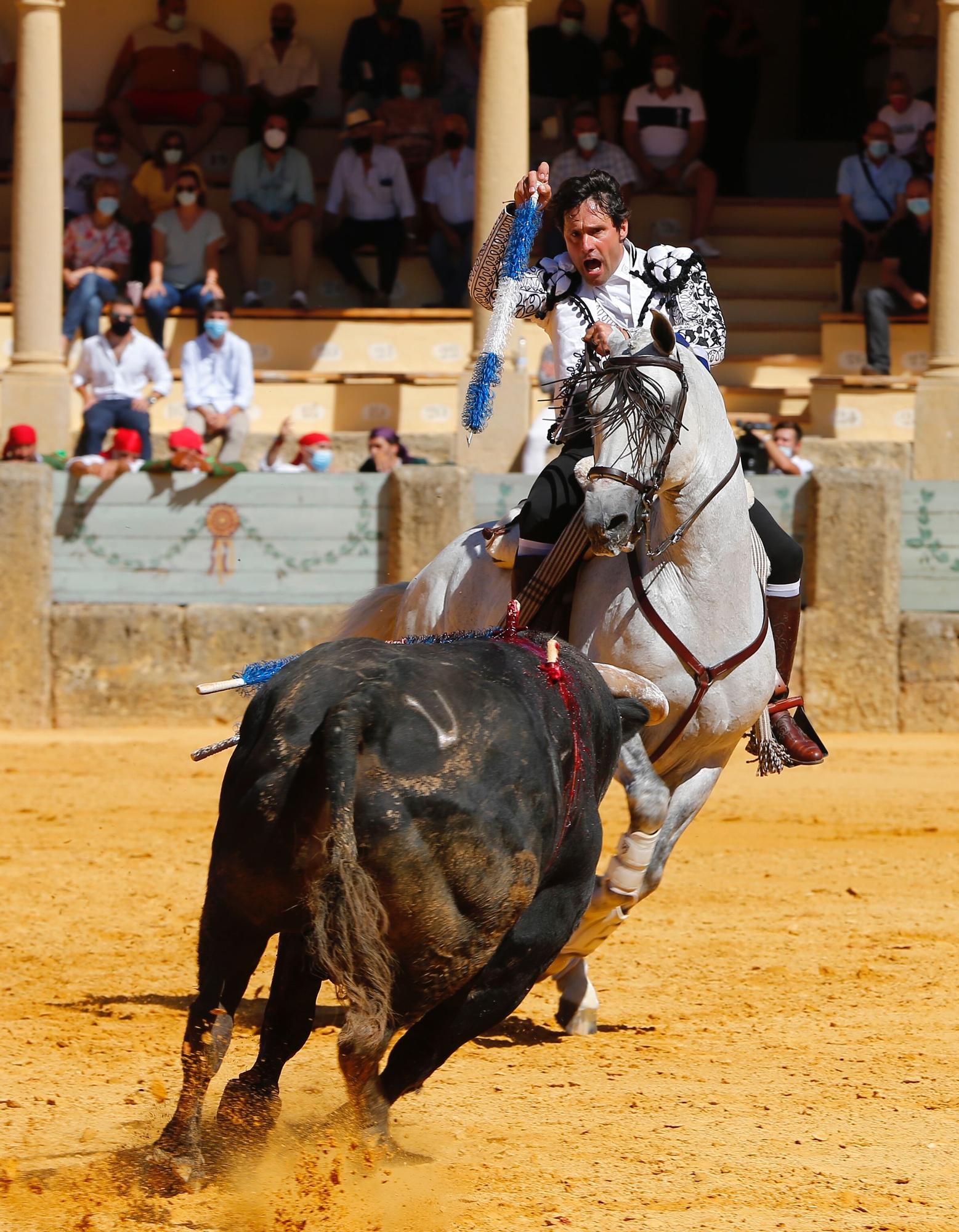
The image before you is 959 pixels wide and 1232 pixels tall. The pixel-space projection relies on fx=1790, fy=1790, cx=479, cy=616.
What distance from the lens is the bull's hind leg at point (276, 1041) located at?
13.5 ft

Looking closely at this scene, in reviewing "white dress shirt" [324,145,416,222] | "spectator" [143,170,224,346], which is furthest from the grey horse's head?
"white dress shirt" [324,145,416,222]

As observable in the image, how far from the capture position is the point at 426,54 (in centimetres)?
1811

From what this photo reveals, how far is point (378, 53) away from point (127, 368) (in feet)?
16.1

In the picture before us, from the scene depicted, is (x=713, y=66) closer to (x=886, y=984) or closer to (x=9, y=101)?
(x=9, y=101)

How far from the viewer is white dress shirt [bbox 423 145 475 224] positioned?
54.1ft

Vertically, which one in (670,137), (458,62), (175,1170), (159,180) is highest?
(458,62)

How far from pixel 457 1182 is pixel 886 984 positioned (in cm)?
268

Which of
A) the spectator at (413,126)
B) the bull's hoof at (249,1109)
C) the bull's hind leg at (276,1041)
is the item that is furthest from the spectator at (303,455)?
the bull's hoof at (249,1109)

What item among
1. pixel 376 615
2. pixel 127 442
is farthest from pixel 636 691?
pixel 127 442

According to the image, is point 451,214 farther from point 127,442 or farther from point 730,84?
point 127,442

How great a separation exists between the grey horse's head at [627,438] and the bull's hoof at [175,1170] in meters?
2.02

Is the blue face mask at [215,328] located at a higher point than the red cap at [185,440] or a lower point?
higher

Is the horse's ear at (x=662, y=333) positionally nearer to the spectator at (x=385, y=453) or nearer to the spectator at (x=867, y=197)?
the spectator at (x=385, y=453)

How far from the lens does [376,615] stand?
6.91 metres
